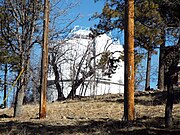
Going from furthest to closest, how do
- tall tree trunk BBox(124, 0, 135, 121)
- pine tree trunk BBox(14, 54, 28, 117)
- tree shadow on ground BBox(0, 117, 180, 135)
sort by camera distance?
pine tree trunk BBox(14, 54, 28, 117) < tall tree trunk BBox(124, 0, 135, 121) < tree shadow on ground BBox(0, 117, 180, 135)

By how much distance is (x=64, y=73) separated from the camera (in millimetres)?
32625

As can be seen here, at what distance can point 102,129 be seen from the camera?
9.85 meters

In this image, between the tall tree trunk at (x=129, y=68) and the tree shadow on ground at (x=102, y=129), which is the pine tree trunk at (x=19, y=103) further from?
the tall tree trunk at (x=129, y=68)

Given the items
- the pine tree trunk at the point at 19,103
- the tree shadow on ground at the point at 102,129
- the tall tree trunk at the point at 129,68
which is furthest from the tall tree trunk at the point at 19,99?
the tall tree trunk at the point at 129,68

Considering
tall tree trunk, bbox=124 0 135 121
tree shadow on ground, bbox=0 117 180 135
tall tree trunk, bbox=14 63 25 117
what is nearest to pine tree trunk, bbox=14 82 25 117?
tall tree trunk, bbox=14 63 25 117

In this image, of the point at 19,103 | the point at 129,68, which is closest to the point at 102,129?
the point at 129,68

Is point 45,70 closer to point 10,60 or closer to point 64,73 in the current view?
point 10,60

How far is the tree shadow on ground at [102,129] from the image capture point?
9.42m

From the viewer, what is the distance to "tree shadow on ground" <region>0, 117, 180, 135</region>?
9422 mm

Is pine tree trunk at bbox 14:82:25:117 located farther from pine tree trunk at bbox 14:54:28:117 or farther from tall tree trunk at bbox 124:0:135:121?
tall tree trunk at bbox 124:0:135:121

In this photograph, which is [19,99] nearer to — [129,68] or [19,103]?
[19,103]

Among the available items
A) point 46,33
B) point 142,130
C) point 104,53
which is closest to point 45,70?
point 46,33

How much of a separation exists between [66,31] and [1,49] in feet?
10.0

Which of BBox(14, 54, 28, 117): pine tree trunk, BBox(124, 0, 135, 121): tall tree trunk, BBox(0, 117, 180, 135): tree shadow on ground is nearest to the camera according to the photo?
BBox(0, 117, 180, 135): tree shadow on ground
